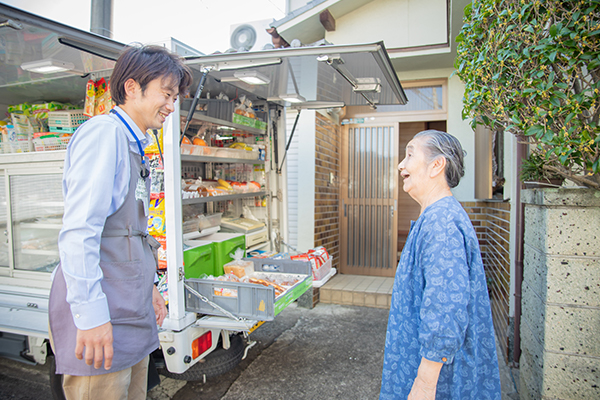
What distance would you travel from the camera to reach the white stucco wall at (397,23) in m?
5.60

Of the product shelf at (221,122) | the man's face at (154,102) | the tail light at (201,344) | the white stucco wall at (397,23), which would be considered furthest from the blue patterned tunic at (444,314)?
the white stucco wall at (397,23)

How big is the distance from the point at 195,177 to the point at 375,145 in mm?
3463

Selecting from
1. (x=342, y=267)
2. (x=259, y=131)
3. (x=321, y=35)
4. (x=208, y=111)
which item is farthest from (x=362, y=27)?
(x=342, y=267)

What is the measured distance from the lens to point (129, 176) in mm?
1521

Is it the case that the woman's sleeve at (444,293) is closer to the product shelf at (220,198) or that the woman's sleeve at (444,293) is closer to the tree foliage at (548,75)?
the tree foliage at (548,75)

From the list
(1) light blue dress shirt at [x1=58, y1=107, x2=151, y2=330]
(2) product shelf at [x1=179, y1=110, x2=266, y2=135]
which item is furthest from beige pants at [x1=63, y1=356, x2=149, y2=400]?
(2) product shelf at [x1=179, y1=110, x2=266, y2=135]

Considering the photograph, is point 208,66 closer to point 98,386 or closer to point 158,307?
point 158,307

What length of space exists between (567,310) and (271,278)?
82.5 inches

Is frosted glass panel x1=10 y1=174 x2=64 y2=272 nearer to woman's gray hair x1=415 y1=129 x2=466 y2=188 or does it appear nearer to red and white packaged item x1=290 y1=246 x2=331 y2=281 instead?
red and white packaged item x1=290 y1=246 x2=331 y2=281

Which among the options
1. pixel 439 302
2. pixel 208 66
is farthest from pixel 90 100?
pixel 439 302

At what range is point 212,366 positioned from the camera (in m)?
3.12

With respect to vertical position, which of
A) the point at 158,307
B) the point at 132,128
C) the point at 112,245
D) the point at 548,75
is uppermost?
the point at 548,75

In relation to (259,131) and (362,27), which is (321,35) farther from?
(259,131)

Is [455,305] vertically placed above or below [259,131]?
below
